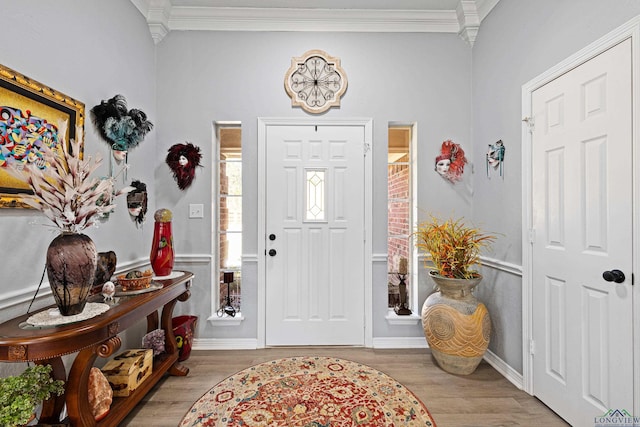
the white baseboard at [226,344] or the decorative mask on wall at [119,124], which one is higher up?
the decorative mask on wall at [119,124]

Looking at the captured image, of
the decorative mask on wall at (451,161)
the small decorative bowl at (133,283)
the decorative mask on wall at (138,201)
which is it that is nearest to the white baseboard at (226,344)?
the small decorative bowl at (133,283)

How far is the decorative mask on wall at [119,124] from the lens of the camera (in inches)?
80.2

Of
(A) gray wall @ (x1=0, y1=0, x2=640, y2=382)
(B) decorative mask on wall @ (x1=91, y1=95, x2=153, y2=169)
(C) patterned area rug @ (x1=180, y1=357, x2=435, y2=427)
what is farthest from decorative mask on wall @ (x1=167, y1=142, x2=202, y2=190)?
(C) patterned area rug @ (x1=180, y1=357, x2=435, y2=427)

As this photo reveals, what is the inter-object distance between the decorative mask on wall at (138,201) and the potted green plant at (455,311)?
239cm

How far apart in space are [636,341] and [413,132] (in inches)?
83.7

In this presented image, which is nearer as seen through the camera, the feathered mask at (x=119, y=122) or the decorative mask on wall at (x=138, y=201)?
the feathered mask at (x=119, y=122)

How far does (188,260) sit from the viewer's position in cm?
274

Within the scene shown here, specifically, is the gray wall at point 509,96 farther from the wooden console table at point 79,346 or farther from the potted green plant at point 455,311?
the wooden console table at point 79,346

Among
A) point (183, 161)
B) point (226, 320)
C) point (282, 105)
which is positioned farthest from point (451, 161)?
point (226, 320)

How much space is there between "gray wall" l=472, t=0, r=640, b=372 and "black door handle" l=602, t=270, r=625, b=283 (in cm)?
65

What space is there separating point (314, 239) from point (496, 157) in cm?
169

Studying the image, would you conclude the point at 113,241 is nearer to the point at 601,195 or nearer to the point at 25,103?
the point at 25,103

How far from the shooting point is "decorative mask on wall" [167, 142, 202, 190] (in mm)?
2639

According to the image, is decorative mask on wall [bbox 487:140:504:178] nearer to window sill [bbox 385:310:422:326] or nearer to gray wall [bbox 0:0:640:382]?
gray wall [bbox 0:0:640:382]
